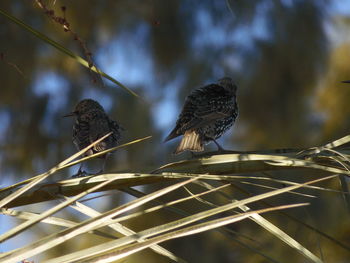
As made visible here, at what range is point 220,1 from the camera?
4496 mm

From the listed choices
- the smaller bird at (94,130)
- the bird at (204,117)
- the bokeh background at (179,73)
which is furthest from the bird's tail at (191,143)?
the bokeh background at (179,73)

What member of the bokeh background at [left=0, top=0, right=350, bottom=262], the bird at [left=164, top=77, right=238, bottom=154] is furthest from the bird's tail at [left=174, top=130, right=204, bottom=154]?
the bokeh background at [left=0, top=0, right=350, bottom=262]

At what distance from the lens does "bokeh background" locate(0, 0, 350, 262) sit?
4.07m

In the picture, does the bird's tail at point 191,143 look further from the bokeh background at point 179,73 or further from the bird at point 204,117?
the bokeh background at point 179,73

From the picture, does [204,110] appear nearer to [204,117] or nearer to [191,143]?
[204,117]

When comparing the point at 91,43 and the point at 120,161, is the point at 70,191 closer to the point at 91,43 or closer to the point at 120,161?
the point at 120,161

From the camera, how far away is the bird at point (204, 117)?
99.3 inches

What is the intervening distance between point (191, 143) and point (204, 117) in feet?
0.71

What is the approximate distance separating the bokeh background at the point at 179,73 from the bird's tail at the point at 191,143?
1.33 meters

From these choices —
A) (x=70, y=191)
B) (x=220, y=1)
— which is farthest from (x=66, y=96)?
(x=70, y=191)

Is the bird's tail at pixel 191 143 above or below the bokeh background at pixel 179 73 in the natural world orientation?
below

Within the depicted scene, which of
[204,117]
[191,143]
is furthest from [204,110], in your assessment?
[191,143]

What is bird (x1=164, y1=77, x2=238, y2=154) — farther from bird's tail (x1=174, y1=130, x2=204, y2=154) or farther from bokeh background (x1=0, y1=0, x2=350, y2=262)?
bokeh background (x1=0, y1=0, x2=350, y2=262)

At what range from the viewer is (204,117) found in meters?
2.66
